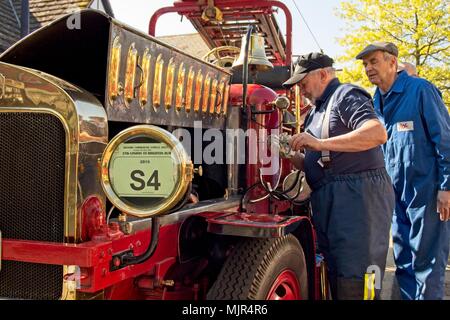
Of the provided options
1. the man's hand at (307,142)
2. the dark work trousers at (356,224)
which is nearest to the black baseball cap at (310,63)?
the man's hand at (307,142)

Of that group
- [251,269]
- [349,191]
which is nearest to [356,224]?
[349,191]

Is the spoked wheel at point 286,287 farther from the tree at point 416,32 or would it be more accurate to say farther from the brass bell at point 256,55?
the tree at point 416,32

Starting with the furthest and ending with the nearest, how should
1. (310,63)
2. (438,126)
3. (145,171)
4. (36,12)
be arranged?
(36,12) → (438,126) → (310,63) → (145,171)

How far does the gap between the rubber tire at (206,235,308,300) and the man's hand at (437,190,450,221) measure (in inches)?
41.7

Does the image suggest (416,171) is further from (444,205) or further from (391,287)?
(391,287)

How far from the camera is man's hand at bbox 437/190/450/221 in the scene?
2816 millimetres

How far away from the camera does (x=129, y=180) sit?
1602 mm

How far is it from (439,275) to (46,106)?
2460mm

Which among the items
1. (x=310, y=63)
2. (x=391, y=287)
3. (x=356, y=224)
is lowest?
(x=391, y=287)

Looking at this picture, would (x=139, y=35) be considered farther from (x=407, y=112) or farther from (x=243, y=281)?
(x=407, y=112)

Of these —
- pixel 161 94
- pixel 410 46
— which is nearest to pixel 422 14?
pixel 410 46

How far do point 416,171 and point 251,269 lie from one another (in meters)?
1.43

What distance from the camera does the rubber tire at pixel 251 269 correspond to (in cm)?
209

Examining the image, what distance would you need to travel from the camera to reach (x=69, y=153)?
1729mm
